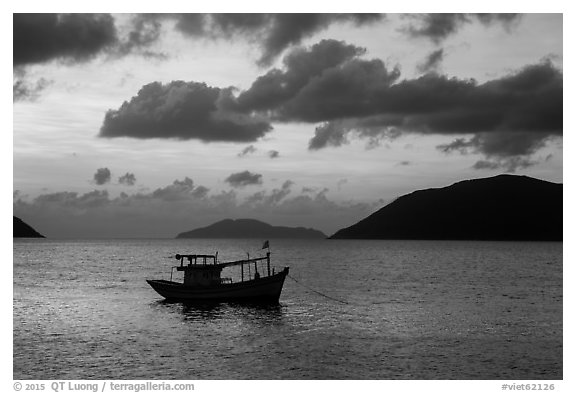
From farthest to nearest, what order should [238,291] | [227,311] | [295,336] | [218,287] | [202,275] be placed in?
[202,275]
[218,287]
[238,291]
[227,311]
[295,336]

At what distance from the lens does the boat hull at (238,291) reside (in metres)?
66.8

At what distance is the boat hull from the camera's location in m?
66.8

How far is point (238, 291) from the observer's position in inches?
2633

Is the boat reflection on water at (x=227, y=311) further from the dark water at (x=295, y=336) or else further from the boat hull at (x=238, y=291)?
the boat hull at (x=238, y=291)

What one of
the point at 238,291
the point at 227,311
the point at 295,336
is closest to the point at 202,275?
the point at 238,291

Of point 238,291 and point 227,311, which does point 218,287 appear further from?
point 227,311

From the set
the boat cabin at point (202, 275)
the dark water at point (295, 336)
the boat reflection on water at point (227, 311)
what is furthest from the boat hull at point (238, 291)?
the dark water at point (295, 336)

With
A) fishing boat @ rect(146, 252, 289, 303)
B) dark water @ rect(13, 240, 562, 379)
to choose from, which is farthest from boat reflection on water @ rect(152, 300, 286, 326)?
fishing boat @ rect(146, 252, 289, 303)

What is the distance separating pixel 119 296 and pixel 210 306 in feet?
61.8

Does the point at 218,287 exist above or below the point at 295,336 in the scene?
above
